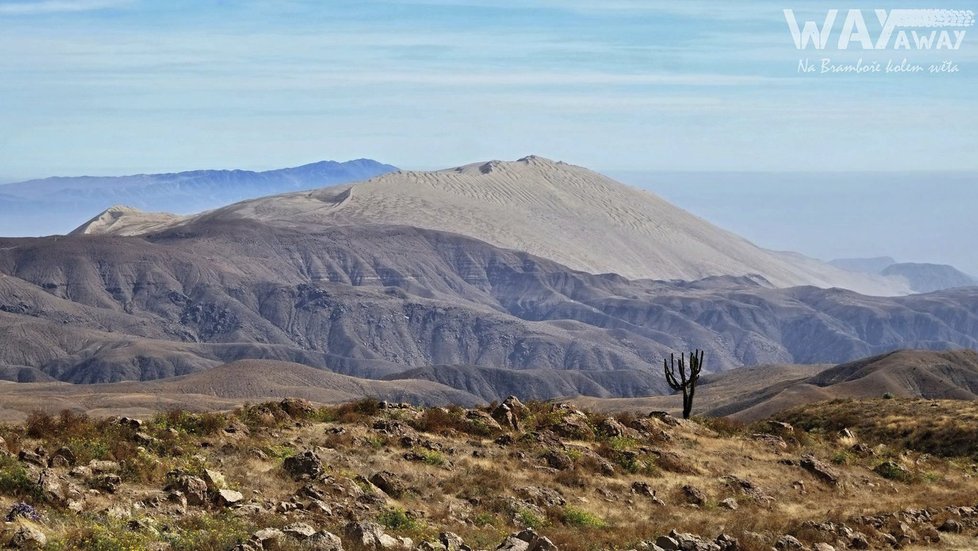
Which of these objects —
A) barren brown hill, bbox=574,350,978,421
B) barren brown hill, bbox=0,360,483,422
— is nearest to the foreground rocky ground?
barren brown hill, bbox=574,350,978,421

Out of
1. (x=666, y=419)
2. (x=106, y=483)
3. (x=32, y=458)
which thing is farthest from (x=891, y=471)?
(x=32, y=458)

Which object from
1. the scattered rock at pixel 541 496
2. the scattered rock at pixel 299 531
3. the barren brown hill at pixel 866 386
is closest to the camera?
the scattered rock at pixel 299 531

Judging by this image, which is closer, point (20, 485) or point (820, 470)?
point (20, 485)

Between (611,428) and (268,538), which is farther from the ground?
(268,538)

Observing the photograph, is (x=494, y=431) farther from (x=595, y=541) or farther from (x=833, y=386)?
(x=833, y=386)

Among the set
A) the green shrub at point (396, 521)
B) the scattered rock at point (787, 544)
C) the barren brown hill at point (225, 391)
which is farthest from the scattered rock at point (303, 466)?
the barren brown hill at point (225, 391)

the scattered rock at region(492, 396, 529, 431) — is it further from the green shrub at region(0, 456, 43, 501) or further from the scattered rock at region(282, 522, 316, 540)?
the green shrub at region(0, 456, 43, 501)

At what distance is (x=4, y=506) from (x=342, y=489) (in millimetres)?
5652

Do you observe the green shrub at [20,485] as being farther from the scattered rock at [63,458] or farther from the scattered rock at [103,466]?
the scattered rock at [103,466]

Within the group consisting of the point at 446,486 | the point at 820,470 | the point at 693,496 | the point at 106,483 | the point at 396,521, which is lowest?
the point at 820,470

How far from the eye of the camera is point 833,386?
118m

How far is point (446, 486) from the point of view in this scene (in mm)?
22141

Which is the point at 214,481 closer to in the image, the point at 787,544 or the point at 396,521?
the point at 396,521

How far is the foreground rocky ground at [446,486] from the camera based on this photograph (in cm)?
1717
